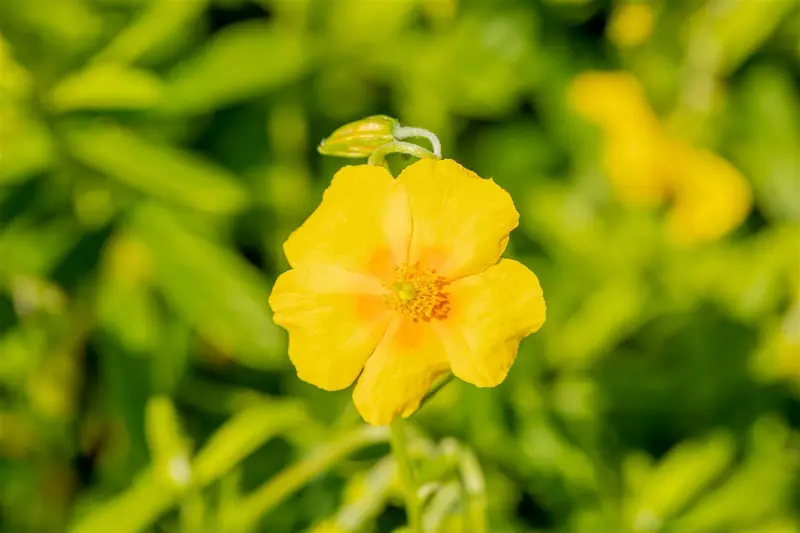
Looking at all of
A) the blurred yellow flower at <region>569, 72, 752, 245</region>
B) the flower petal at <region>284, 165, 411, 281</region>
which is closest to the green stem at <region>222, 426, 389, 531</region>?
the flower petal at <region>284, 165, 411, 281</region>

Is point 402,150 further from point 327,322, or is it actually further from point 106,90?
point 106,90

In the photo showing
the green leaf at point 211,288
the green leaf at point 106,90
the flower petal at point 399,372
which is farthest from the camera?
the green leaf at point 211,288

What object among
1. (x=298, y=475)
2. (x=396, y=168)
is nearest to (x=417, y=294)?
(x=298, y=475)

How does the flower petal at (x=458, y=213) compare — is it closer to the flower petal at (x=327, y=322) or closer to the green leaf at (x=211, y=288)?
the flower petal at (x=327, y=322)

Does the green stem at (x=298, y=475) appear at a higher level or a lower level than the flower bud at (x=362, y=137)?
lower

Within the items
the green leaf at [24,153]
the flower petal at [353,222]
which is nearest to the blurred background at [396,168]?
the green leaf at [24,153]

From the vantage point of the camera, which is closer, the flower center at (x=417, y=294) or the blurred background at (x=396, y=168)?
the flower center at (x=417, y=294)
